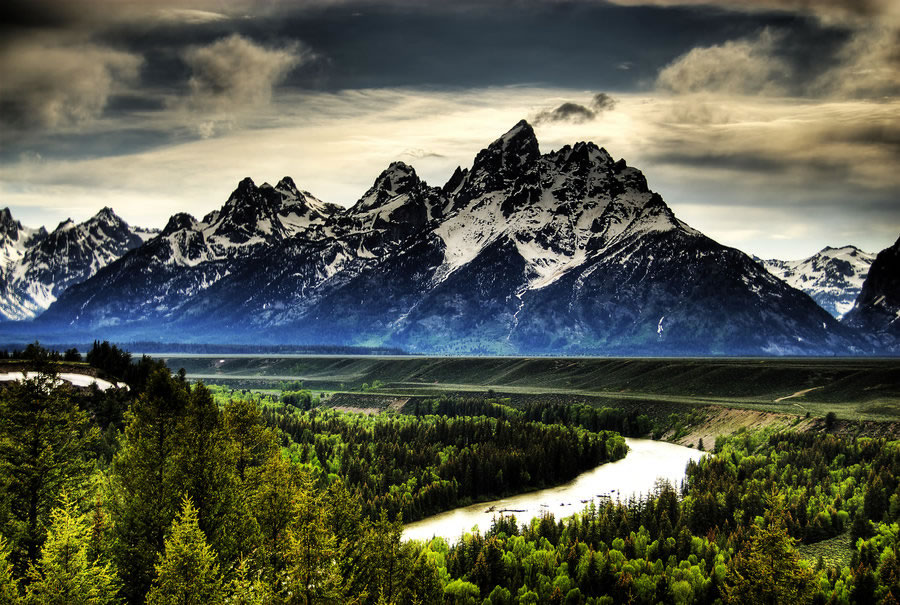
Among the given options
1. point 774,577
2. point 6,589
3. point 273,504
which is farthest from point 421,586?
point 6,589

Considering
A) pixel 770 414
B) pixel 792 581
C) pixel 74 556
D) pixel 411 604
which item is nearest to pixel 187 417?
pixel 74 556

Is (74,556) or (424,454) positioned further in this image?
(424,454)

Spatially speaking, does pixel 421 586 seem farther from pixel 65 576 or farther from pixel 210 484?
pixel 65 576

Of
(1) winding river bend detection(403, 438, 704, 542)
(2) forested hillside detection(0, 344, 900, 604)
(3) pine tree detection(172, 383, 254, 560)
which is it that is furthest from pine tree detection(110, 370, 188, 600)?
(1) winding river bend detection(403, 438, 704, 542)

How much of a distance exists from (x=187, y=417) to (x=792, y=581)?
49.6m

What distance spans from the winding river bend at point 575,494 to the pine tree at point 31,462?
55555 millimetres

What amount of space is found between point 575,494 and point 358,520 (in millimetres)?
72454

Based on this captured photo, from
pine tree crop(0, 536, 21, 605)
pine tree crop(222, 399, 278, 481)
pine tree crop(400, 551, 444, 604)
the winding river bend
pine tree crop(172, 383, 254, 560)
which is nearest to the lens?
pine tree crop(0, 536, 21, 605)

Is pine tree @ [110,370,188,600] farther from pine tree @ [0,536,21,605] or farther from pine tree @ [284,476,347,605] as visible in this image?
pine tree @ [284,476,347,605]

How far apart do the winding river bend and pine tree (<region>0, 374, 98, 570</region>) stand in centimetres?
5555

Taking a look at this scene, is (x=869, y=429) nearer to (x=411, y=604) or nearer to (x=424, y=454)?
(x=424, y=454)

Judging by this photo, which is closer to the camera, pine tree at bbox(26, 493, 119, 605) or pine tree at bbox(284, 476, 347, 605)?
pine tree at bbox(26, 493, 119, 605)

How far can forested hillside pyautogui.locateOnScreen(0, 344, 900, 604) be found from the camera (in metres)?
48.2

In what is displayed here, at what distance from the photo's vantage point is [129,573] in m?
54.5
